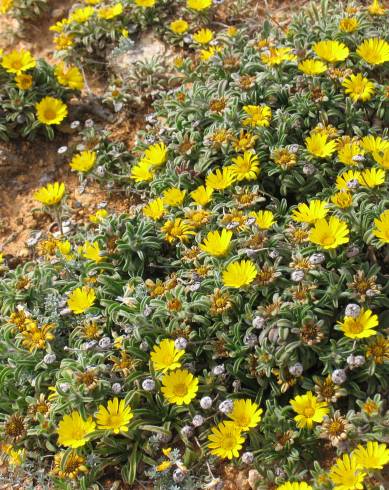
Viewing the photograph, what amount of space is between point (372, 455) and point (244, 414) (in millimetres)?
760

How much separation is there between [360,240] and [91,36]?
3708mm

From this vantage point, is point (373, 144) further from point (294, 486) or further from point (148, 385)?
point (294, 486)

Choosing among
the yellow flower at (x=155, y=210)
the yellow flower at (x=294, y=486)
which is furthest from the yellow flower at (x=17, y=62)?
the yellow flower at (x=294, y=486)

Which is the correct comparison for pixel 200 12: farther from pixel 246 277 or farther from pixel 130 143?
pixel 246 277

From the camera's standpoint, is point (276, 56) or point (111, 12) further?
point (111, 12)

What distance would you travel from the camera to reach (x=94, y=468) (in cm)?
399

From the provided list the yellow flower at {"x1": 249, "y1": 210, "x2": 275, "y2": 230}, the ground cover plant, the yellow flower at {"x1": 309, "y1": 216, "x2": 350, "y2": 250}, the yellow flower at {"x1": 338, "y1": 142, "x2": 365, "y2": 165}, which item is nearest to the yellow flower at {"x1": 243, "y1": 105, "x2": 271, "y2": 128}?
the ground cover plant

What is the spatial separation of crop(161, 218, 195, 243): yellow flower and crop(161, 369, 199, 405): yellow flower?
100 cm

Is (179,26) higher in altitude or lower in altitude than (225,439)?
higher

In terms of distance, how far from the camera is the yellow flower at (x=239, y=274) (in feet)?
13.4

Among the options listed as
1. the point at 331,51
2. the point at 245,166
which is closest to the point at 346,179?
the point at 245,166

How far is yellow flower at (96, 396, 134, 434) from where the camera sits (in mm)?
3912

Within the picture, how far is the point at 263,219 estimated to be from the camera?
4422 millimetres

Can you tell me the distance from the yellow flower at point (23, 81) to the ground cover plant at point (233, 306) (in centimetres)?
138
